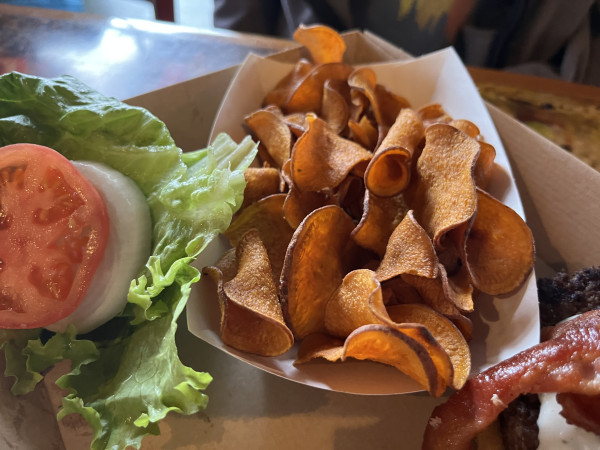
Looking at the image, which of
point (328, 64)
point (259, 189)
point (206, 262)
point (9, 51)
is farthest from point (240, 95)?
point (9, 51)

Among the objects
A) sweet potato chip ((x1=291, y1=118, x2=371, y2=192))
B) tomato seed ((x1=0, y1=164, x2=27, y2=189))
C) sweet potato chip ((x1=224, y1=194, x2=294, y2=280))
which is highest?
sweet potato chip ((x1=291, y1=118, x2=371, y2=192))

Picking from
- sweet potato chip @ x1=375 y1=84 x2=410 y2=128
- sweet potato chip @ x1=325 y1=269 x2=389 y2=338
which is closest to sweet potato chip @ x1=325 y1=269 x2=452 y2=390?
sweet potato chip @ x1=325 y1=269 x2=389 y2=338

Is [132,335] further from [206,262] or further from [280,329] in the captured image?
[280,329]

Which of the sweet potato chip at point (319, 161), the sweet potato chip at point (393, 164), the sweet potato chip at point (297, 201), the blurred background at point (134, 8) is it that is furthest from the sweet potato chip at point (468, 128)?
the blurred background at point (134, 8)

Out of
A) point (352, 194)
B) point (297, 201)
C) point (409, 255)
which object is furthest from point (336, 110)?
point (409, 255)

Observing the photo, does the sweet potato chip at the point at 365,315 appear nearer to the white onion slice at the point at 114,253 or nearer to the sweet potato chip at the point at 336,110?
the white onion slice at the point at 114,253

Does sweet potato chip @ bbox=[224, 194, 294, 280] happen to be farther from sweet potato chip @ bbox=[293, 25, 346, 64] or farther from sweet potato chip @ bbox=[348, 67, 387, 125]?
sweet potato chip @ bbox=[293, 25, 346, 64]
